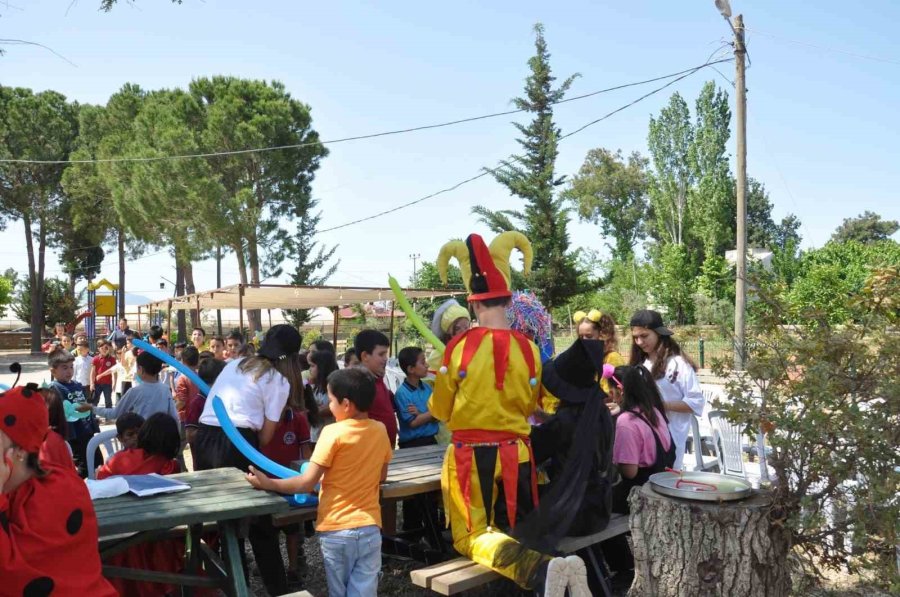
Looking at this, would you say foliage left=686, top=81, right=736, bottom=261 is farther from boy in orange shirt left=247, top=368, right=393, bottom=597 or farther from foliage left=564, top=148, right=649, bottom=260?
boy in orange shirt left=247, top=368, right=393, bottom=597

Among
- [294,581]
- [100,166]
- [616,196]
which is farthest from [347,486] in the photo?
[616,196]

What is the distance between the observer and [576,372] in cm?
354

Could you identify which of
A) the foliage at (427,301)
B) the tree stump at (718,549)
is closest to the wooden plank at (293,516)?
the tree stump at (718,549)

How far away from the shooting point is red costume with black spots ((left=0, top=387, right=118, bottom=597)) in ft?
6.77

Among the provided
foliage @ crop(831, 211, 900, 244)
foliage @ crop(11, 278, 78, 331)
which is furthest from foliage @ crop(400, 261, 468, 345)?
foliage @ crop(831, 211, 900, 244)

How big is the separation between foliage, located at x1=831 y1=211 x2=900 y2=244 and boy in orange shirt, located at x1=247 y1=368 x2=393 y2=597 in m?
72.7

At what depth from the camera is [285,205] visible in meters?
29.0

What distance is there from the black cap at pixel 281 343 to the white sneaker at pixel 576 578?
1844 millimetres

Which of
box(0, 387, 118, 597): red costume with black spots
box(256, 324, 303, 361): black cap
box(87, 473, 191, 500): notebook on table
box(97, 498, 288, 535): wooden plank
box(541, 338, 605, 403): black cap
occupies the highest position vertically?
box(256, 324, 303, 361): black cap

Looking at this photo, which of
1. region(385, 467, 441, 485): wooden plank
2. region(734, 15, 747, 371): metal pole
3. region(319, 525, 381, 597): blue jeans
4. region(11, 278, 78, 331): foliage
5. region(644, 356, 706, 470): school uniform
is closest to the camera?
region(319, 525, 381, 597): blue jeans

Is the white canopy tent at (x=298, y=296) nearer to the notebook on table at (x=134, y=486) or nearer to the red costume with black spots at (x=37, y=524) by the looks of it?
the notebook on table at (x=134, y=486)

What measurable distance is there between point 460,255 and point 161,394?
2.61 m

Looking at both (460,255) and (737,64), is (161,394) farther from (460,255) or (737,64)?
(737,64)

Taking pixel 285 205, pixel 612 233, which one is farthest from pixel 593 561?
pixel 612 233
